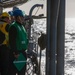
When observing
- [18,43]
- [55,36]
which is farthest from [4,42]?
[55,36]

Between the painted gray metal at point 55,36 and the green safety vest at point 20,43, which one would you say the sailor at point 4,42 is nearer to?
the green safety vest at point 20,43

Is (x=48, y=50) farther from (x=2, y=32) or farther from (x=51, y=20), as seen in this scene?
(x=2, y=32)

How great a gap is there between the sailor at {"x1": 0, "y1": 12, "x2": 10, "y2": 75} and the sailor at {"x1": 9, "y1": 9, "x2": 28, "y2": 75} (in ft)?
2.43

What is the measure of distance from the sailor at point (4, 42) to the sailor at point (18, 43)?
741 millimetres

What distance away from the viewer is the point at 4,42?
7.48m

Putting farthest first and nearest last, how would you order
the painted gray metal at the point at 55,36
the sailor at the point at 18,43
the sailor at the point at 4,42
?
the sailor at the point at 4,42
the sailor at the point at 18,43
the painted gray metal at the point at 55,36

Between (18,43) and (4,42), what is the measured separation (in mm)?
1003

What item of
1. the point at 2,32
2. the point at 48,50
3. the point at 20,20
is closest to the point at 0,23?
the point at 2,32

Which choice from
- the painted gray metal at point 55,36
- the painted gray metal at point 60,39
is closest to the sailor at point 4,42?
the painted gray metal at point 55,36

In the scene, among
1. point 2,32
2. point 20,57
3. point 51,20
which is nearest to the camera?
point 51,20

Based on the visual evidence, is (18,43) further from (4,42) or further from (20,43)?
→ (4,42)

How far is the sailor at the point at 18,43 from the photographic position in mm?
6520

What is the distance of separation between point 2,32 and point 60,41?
5.47 feet

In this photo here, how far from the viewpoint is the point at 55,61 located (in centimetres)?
633
